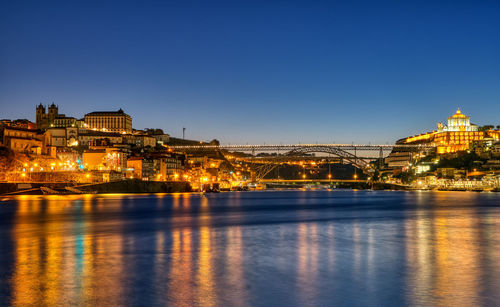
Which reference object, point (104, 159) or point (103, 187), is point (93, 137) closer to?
point (104, 159)

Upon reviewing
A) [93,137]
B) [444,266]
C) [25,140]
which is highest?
[93,137]

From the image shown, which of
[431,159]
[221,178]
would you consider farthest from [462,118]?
[221,178]

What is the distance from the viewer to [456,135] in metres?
162

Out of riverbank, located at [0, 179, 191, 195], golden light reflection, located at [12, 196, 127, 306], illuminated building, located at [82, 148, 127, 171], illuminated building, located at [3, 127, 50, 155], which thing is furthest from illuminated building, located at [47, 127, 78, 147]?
golden light reflection, located at [12, 196, 127, 306]

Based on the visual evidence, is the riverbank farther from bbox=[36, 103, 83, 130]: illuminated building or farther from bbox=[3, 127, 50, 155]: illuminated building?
bbox=[36, 103, 83, 130]: illuminated building

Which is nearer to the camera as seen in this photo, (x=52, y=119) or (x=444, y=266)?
(x=444, y=266)

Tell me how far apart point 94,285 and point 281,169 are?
15722 centimetres

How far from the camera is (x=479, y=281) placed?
38.7 ft

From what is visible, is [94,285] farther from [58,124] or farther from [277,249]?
[58,124]

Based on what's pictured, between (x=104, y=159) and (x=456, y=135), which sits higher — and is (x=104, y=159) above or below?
below

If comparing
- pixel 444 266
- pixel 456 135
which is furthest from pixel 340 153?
pixel 444 266

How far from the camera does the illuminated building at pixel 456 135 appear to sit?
511ft

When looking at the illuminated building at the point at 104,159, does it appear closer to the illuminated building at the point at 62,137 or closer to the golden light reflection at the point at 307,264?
the illuminated building at the point at 62,137

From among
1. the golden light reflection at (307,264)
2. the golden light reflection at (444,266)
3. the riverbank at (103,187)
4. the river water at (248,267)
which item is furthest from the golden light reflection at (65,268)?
the riverbank at (103,187)
